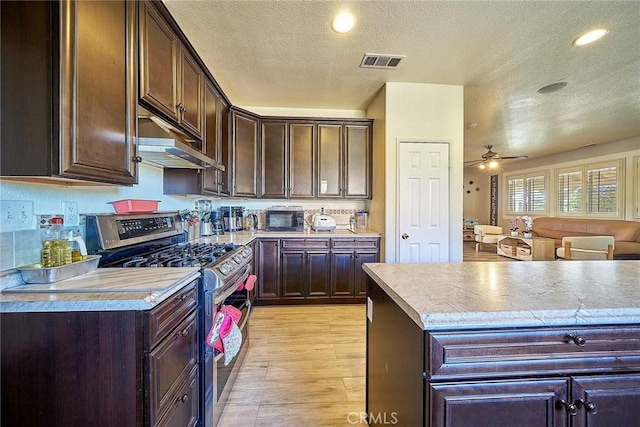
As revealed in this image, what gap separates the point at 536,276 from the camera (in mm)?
1358

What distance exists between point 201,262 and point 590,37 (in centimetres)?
357

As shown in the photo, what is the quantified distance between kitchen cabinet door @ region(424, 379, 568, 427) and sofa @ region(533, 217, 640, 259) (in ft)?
18.9

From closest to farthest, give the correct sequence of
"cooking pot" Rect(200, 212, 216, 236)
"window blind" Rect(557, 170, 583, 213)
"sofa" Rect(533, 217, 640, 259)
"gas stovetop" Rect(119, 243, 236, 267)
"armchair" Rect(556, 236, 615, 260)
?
"gas stovetop" Rect(119, 243, 236, 267) → "cooking pot" Rect(200, 212, 216, 236) → "armchair" Rect(556, 236, 615, 260) → "sofa" Rect(533, 217, 640, 259) → "window blind" Rect(557, 170, 583, 213)

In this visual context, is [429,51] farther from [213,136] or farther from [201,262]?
[201,262]

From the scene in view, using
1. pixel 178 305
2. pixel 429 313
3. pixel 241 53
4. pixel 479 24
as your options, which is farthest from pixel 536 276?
pixel 241 53

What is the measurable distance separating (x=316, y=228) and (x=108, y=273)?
2.60m

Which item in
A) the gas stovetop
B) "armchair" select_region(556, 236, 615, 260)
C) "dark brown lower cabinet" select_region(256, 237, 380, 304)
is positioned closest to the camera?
the gas stovetop

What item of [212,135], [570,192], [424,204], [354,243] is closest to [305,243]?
[354,243]

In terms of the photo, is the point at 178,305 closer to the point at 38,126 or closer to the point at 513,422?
the point at 38,126

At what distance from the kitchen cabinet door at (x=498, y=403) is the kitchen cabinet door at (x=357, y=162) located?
3.03 meters

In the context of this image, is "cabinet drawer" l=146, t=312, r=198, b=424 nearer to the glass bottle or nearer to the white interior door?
the glass bottle

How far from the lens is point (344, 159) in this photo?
380cm

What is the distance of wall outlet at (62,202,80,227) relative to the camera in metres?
1.40

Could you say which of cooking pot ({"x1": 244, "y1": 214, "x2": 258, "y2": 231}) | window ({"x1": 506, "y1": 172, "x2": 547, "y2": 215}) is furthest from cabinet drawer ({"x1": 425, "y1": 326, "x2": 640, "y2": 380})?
window ({"x1": 506, "y1": 172, "x2": 547, "y2": 215})
